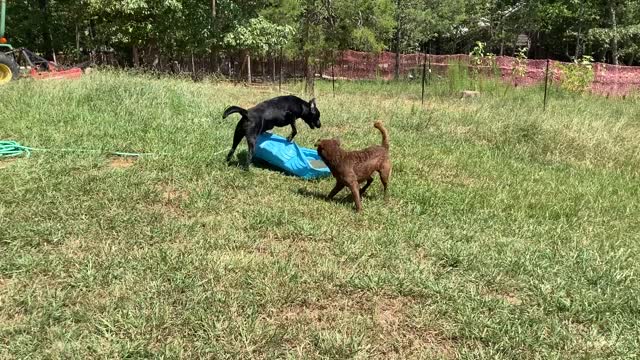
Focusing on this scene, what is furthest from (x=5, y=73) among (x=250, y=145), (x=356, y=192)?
(x=356, y=192)

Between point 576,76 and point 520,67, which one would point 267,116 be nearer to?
point 576,76

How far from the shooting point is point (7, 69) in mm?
11930

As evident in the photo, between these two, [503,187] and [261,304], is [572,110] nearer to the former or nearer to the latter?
[503,187]

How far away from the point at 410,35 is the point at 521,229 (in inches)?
1263

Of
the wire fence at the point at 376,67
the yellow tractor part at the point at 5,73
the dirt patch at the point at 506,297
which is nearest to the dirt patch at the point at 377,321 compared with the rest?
the dirt patch at the point at 506,297

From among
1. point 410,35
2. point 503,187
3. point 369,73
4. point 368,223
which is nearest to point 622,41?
point 410,35

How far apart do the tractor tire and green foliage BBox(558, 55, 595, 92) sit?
14.7 metres

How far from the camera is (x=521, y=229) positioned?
4648 millimetres

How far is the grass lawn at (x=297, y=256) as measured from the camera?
2854mm

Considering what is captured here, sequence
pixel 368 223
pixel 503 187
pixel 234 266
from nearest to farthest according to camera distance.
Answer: pixel 234 266 < pixel 368 223 < pixel 503 187

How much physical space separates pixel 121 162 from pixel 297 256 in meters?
3.09

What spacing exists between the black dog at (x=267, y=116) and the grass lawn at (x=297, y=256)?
0.37 m

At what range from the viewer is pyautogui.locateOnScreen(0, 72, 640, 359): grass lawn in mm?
2854

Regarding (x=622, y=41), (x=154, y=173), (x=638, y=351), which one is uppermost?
(x=622, y=41)
